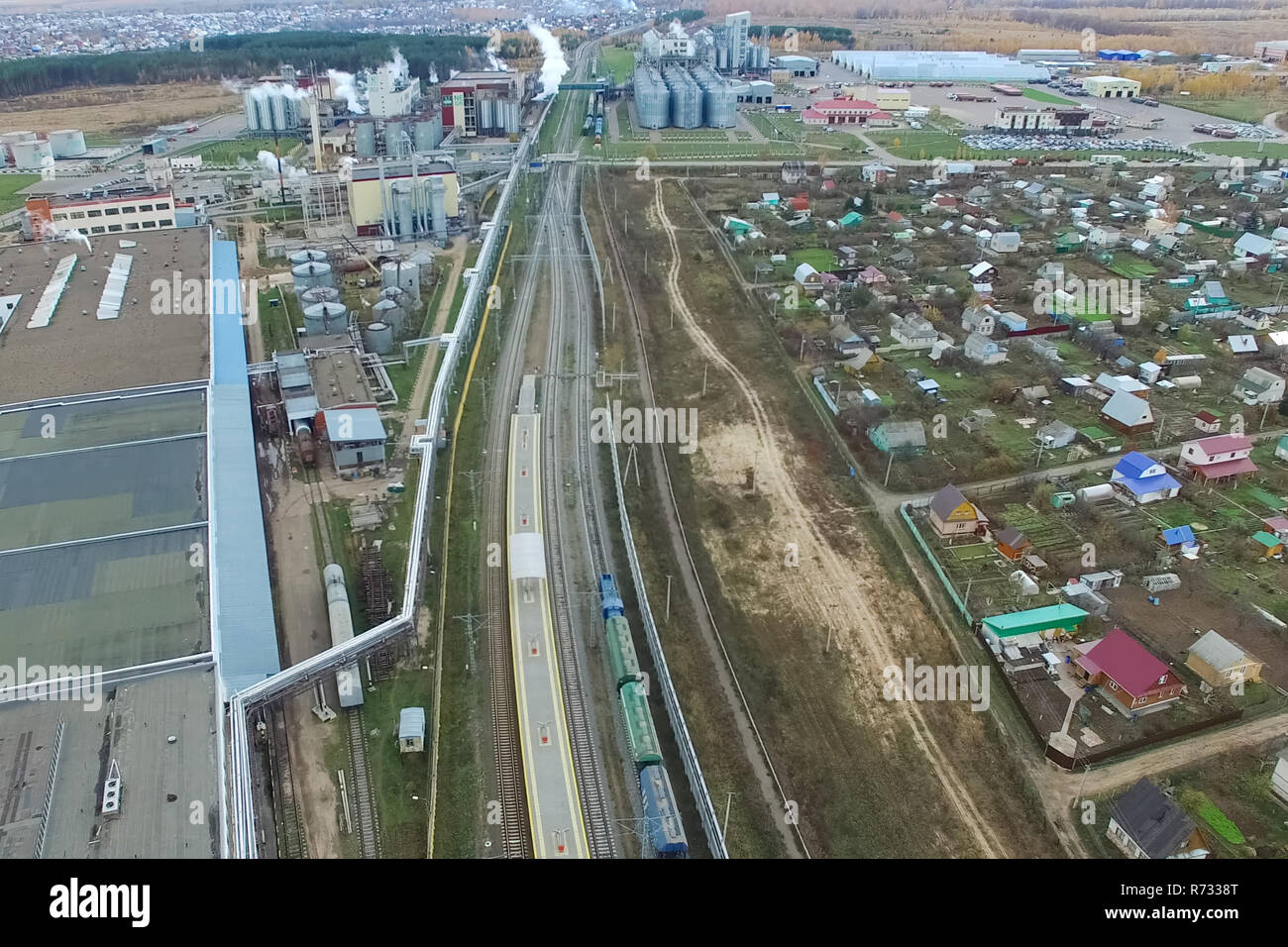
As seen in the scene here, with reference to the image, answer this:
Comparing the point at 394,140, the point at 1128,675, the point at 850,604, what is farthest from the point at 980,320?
the point at 394,140

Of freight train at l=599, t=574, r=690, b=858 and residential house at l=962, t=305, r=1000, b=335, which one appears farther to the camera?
residential house at l=962, t=305, r=1000, b=335

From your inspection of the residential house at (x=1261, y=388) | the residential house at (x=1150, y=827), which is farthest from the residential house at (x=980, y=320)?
the residential house at (x=1150, y=827)

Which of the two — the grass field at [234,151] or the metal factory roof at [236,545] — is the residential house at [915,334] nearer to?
the metal factory roof at [236,545]

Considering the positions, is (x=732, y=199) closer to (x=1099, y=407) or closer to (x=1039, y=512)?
(x=1099, y=407)

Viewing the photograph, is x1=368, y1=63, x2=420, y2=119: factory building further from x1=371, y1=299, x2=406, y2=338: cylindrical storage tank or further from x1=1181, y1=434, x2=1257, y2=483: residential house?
x1=1181, y1=434, x2=1257, y2=483: residential house

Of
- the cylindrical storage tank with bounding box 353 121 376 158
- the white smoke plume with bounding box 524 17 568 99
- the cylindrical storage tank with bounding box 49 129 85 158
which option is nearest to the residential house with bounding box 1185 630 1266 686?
the cylindrical storage tank with bounding box 353 121 376 158
